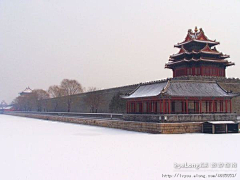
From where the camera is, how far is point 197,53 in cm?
3272

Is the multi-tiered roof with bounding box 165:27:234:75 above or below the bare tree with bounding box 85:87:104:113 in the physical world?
above

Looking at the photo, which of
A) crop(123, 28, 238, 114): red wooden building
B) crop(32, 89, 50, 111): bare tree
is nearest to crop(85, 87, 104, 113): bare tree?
crop(123, 28, 238, 114): red wooden building

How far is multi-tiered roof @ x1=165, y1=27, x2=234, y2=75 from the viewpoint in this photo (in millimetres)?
32775

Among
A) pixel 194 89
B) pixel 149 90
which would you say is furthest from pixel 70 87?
pixel 194 89

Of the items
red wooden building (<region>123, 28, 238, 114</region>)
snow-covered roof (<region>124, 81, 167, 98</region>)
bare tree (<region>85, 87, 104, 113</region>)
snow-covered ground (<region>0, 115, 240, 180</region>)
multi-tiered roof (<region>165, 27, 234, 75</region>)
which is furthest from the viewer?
bare tree (<region>85, 87, 104, 113</region>)

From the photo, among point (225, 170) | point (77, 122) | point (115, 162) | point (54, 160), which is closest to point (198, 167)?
point (225, 170)

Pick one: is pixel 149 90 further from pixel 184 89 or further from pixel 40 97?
pixel 40 97

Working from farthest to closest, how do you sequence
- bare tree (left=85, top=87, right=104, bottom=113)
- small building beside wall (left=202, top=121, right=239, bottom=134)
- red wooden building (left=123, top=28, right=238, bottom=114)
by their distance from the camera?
bare tree (left=85, top=87, right=104, bottom=113), red wooden building (left=123, top=28, right=238, bottom=114), small building beside wall (left=202, top=121, right=239, bottom=134)

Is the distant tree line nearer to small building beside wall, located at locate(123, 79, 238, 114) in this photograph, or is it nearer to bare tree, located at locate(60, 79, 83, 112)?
bare tree, located at locate(60, 79, 83, 112)

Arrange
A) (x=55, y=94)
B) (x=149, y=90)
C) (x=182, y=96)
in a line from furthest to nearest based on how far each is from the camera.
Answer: (x=55, y=94)
(x=149, y=90)
(x=182, y=96)

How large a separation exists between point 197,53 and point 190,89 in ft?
34.2

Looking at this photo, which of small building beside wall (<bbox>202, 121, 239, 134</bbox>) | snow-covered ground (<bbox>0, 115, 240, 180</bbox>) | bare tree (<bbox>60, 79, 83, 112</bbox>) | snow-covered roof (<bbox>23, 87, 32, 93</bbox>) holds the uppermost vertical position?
snow-covered roof (<bbox>23, 87, 32, 93</bbox>)

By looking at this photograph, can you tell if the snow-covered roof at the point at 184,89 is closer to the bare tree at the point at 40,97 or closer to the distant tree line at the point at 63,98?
the distant tree line at the point at 63,98

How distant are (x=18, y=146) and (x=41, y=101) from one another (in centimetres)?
5874
